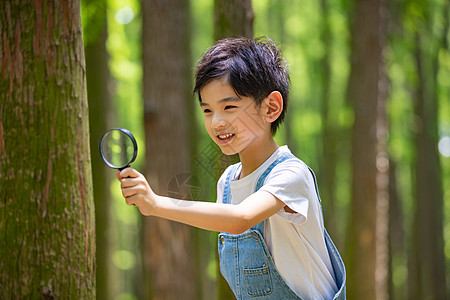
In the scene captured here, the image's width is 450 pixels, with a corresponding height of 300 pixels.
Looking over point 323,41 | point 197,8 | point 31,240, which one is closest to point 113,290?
point 31,240

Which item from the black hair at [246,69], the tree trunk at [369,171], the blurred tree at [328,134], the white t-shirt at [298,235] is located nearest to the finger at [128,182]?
the white t-shirt at [298,235]

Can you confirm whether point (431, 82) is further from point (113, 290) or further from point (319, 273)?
point (319, 273)

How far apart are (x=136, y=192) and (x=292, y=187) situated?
0.76 m

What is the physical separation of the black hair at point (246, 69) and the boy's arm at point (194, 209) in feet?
2.03

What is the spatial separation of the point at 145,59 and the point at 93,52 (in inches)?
102

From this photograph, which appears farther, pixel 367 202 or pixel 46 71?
pixel 367 202

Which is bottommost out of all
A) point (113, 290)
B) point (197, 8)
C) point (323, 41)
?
point (113, 290)

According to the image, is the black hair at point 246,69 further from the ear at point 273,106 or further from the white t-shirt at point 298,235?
the white t-shirt at point 298,235

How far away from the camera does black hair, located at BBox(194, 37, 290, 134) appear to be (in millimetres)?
2646

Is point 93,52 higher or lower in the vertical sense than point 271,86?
higher

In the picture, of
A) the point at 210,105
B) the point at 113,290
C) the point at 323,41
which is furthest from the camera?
the point at 323,41

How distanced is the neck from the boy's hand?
2.65ft

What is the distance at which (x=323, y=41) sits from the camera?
16.5m

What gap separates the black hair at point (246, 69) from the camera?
2.65m
